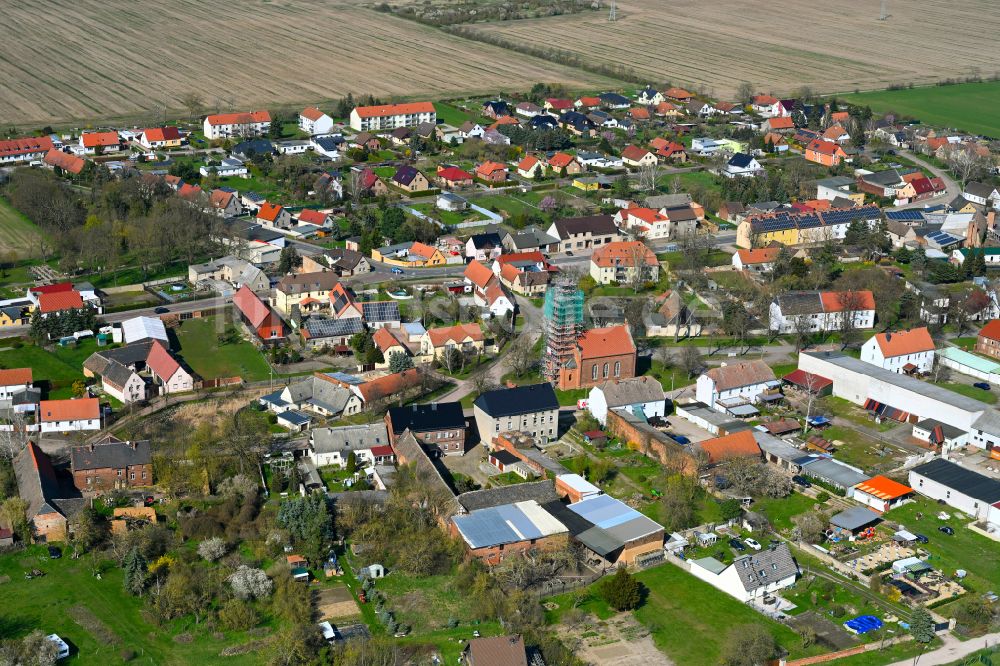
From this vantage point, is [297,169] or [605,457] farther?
[297,169]

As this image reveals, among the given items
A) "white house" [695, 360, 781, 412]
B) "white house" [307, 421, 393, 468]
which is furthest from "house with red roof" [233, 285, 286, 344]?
"white house" [695, 360, 781, 412]

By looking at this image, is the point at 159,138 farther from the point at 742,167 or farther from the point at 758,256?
the point at 758,256

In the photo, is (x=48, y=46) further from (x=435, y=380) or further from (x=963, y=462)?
(x=963, y=462)

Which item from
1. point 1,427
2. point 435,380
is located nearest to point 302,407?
point 435,380

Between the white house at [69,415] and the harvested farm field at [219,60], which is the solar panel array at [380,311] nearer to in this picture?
the white house at [69,415]

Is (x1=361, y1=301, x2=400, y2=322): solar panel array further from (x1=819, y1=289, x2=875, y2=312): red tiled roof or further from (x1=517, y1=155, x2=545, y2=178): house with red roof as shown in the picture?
(x1=517, y1=155, x2=545, y2=178): house with red roof

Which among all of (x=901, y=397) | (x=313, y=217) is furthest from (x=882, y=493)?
(x=313, y=217)
